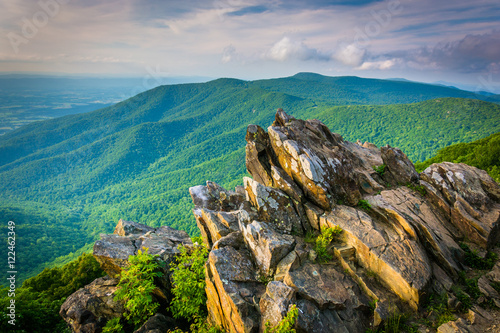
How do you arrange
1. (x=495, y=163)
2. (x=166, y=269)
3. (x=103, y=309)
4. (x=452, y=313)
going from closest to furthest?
(x=452, y=313) < (x=103, y=309) < (x=166, y=269) < (x=495, y=163)

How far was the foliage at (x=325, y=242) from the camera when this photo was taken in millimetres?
13695

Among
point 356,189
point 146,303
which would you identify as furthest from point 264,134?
point 146,303

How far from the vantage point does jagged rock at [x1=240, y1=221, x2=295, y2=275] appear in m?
13.4

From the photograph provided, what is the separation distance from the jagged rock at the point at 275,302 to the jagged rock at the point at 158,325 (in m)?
6.78

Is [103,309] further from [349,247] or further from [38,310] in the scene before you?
[349,247]

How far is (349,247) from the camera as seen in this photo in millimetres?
13594

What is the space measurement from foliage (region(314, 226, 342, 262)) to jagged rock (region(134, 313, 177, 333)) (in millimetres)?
10373

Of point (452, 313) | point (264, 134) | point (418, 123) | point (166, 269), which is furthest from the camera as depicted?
point (418, 123)

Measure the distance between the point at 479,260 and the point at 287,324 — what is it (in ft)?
44.8

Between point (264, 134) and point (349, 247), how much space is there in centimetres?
1168

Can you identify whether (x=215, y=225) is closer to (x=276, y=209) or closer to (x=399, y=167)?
(x=276, y=209)

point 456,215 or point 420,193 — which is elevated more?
point 420,193

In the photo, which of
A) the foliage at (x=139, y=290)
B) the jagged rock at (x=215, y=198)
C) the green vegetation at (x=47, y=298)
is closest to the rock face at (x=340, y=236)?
the jagged rock at (x=215, y=198)

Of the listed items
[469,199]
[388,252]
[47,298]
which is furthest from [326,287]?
[47,298]
